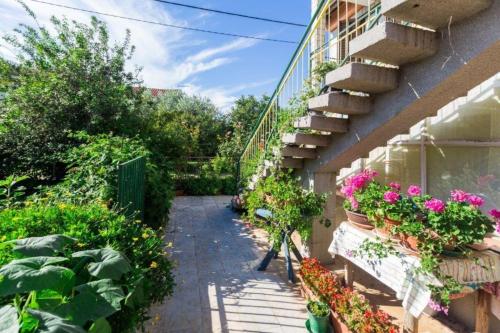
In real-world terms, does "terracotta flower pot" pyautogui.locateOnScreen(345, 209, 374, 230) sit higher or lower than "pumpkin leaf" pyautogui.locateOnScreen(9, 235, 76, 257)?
lower

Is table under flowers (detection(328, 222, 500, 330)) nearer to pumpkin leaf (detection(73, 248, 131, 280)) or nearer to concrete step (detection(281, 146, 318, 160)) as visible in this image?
concrete step (detection(281, 146, 318, 160))

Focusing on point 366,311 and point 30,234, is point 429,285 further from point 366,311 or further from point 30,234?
point 30,234

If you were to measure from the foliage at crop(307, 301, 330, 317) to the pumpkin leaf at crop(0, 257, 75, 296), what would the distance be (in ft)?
6.99

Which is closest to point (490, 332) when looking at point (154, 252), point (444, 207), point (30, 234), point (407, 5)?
point (444, 207)

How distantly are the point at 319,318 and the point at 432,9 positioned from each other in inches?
99.2

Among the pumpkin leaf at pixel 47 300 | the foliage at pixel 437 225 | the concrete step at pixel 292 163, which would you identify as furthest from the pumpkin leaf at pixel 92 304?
the concrete step at pixel 292 163

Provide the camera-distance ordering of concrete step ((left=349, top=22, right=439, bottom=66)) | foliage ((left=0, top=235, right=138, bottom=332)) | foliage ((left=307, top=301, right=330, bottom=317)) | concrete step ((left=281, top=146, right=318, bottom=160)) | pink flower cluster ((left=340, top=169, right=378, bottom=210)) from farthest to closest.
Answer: concrete step ((left=281, top=146, right=318, bottom=160)) < pink flower cluster ((left=340, top=169, right=378, bottom=210)) < foliage ((left=307, top=301, right=330, bottom=317)) < concrete step ((left=349, top=22, right=439, bottom=66)) < foliage ((left=0, top=235, right=138, bottom=332))

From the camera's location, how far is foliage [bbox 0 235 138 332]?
1.04 m

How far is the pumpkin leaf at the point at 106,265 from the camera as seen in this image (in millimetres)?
1282

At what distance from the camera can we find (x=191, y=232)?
5754 millimetres

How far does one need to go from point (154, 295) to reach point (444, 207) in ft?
7.40

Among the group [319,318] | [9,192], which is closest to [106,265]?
[319,318]

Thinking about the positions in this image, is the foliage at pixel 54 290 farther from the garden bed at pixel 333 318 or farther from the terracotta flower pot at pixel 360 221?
the terracotta flower pot at pixel 360 221

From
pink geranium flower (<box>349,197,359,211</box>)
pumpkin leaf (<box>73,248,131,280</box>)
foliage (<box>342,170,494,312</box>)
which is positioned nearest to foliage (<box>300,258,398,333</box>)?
foliage (<box>342,170,494,312</box>)
